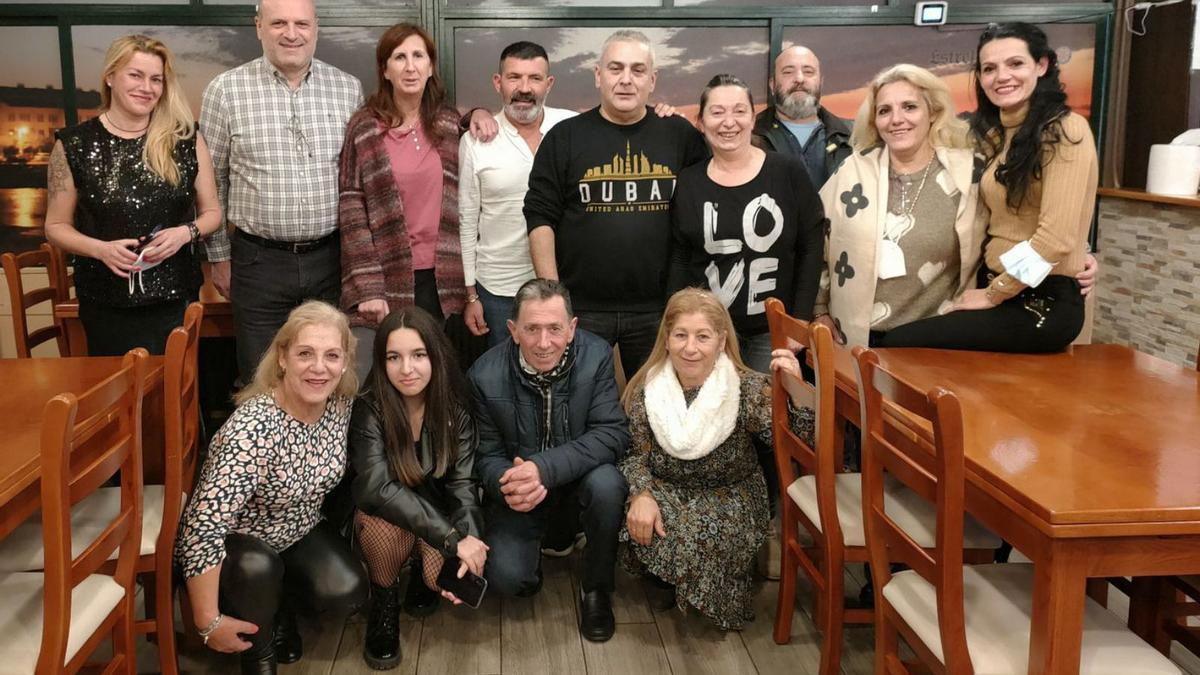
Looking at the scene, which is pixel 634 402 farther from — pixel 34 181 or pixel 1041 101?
pixel 34 181

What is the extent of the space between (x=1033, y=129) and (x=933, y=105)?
0.30 metres

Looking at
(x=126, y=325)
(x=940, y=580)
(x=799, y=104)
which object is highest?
(x=799, y=104)

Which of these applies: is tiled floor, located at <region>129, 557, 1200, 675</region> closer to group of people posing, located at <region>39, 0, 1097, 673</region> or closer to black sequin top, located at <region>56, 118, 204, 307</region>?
group of people posing, located at <region>39, 0, 1097, 673</region>

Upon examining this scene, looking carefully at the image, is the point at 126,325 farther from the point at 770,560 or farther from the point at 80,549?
the point at 770,560

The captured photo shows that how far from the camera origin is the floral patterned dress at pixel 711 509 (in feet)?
8.64

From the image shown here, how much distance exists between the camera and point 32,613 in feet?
5.96

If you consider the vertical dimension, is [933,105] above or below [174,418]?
above

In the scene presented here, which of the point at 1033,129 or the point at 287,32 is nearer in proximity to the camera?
the point at 1033,129

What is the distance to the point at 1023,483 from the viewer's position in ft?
5.27

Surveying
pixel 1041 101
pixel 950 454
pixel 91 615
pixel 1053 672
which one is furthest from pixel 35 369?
pixel 1041 101

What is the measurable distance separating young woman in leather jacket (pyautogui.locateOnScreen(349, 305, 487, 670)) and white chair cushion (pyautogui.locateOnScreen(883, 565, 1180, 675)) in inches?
43.2

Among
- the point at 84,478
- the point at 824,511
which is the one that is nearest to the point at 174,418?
the point at 84,478

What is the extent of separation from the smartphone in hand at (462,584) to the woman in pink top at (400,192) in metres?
0.81

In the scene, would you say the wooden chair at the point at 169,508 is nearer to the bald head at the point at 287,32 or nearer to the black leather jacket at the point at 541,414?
the black leather jacket at the point at 541,414
